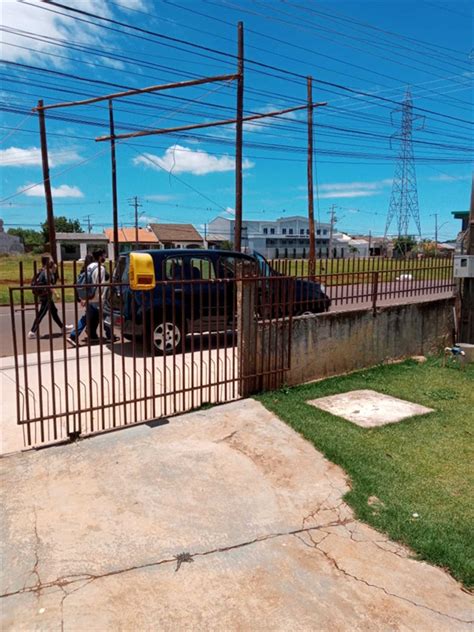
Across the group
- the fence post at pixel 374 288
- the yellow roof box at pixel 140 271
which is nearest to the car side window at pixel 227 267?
the fence post at pixel 374 288

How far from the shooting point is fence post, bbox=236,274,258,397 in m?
5.69

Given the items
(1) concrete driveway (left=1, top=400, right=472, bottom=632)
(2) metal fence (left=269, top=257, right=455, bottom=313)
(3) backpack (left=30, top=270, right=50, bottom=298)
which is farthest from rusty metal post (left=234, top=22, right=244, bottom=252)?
(1) concrete driveway (left=1, top=400, right=472, bottom=632)

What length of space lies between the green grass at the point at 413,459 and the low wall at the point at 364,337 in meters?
0.36

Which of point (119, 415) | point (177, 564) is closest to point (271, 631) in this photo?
point (177, 564)

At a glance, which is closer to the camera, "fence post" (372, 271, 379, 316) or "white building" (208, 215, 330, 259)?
"fence post" (372, 271, 379, 316)

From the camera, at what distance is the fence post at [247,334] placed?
569 centimetres

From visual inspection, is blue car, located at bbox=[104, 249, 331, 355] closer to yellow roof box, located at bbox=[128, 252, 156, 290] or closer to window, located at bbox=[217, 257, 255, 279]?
window, located at bbox=[217, 257, 255, 279]

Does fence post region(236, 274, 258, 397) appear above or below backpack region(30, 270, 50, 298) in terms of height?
below

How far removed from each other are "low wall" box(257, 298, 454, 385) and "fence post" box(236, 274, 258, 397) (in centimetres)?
65

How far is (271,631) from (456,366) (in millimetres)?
6738

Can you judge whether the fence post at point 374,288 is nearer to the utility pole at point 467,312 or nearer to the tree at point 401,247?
the tree at point 401,247

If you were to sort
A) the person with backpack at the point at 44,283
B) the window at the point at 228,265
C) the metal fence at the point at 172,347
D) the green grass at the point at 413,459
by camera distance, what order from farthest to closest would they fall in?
the window at the point at 228,265
the person with backpack at the point at 44,283
the metal fence at the point at 172,347
the green grass at the point at 413,459

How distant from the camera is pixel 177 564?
2.84 meters

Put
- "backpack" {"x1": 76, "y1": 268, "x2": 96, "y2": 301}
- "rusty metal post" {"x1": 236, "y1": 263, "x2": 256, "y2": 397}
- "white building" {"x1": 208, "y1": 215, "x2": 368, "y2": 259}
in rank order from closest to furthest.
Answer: "backpack" {"x1": 76, "y1": 268, "x2": 96, "y2": 301} < "rusty metal post" {"x1": 236, "y1": 263, "x2": 256, "y2": 397} < "white building" {"x1": 208, "y1": 215, "x2": 368, "y2": 259}
